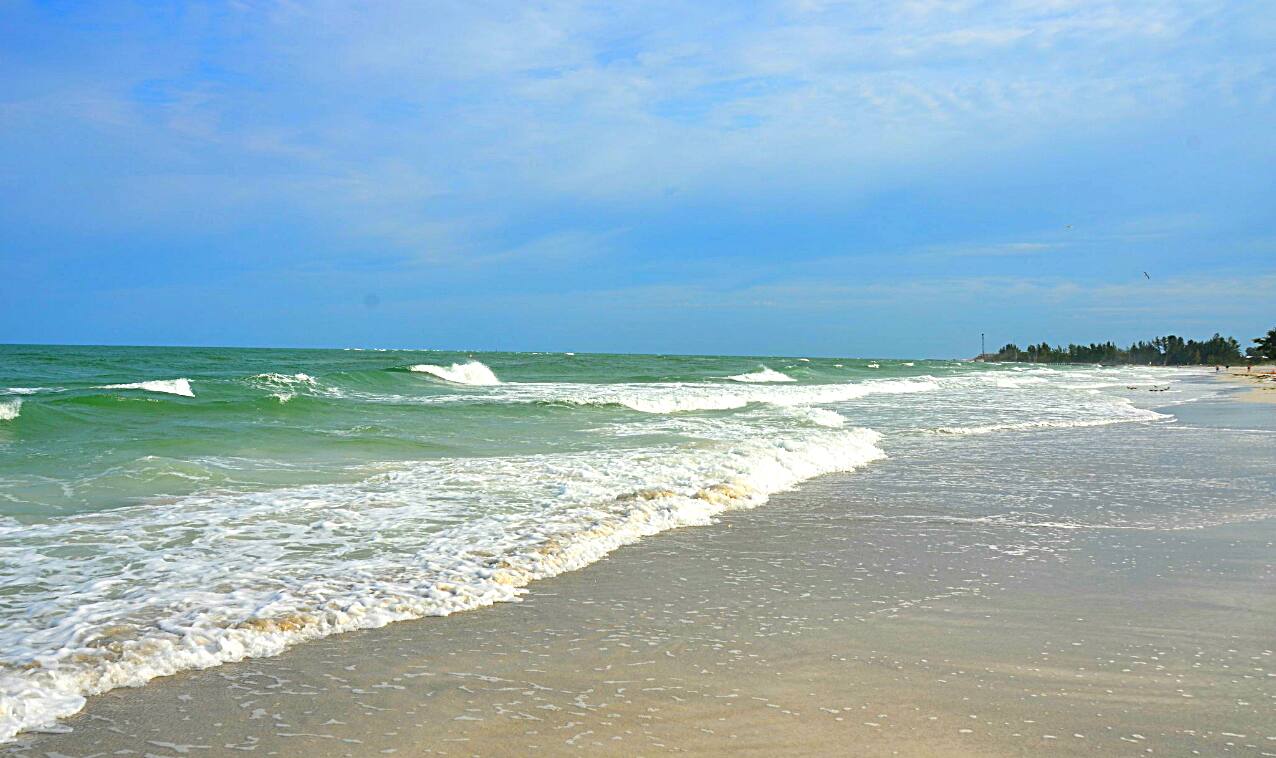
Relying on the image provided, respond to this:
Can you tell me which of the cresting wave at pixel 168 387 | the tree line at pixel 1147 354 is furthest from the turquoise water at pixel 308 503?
the tree line at pixel 1147 354

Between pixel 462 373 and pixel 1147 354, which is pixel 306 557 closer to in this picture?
pixel 462 373

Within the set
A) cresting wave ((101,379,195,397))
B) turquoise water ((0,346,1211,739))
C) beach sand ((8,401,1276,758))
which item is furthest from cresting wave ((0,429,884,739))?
cresting wave ((101,379,195,397))

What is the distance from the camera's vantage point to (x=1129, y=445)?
14570 mm

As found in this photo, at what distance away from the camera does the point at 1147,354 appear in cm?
13512

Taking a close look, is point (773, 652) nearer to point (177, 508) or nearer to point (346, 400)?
point (177, 508)

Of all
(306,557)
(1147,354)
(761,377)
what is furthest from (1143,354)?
(306,557)

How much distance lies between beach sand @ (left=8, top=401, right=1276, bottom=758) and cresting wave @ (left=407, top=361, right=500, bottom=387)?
30.5 m

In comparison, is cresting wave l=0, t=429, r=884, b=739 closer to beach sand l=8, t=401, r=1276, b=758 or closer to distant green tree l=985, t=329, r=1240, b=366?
beach sand l=8, t=401, r=1276, b=758

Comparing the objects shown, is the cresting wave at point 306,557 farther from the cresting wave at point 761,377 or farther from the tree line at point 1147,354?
the tree line at point 1147,354

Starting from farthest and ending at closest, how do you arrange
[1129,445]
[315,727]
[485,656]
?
[1129,445]
[485,656]
[315,727]

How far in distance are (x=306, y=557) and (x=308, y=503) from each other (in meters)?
2.19

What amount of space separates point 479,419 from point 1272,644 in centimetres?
1503

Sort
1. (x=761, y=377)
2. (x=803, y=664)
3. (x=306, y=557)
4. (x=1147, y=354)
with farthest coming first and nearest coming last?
(x=1147, y=354) < (x=761, y=377) < (x=306, y=557) < (x=803, y=664)

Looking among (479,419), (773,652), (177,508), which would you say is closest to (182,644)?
(773,652)
